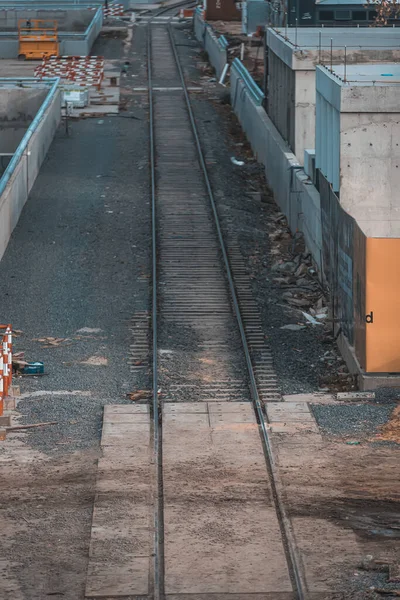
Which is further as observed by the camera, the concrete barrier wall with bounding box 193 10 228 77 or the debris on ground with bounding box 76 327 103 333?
the concrete barrier wall with bounding box 193 10 228 77

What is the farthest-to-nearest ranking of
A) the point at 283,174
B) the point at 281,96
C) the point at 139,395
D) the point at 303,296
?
the point at 281,96 → the point at 283,174 → the point at 303,296 → the point at 139,395

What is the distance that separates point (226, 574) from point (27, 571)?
186cm

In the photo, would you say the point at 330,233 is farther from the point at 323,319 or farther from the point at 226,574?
the point at 226,574

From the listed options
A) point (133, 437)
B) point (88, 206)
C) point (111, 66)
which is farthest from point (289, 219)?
point (111, 66)

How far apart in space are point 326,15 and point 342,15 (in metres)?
0.76

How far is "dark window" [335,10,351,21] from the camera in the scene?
4912 centimetres

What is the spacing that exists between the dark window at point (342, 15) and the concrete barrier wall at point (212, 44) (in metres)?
4.84

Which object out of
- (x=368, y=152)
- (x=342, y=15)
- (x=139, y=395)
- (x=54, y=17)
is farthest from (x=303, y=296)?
(x=54, y=17)

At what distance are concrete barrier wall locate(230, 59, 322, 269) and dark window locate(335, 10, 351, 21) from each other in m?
9.86

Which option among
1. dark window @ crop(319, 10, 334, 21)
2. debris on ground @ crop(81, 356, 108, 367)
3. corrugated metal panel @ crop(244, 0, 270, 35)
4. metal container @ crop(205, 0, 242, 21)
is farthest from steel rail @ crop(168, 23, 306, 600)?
metal container @ crop(205, 0, 242, 21)

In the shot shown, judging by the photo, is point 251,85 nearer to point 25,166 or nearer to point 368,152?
point 25,166

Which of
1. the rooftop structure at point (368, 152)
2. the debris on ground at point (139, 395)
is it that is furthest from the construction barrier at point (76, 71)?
the debris on ground at point (139, 395)

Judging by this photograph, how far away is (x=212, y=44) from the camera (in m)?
54.1

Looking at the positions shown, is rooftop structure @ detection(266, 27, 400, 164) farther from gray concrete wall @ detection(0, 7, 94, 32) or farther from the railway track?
gray concrete wall @ detection(0, 7, 94, 32)
